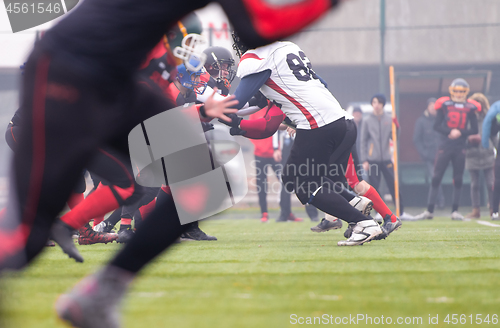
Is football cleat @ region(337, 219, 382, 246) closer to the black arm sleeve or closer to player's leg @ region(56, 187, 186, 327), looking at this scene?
the black arm sleeve

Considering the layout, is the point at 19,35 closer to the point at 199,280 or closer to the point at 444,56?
the point at 199,280

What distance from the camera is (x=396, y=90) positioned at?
12438mm

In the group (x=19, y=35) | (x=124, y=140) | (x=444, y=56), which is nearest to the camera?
(x=124, y=140)

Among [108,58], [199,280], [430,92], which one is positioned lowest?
[430,92]

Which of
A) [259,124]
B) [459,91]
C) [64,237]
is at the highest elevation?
[259,124]

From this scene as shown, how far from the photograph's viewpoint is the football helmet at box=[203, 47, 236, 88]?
5.45 metres

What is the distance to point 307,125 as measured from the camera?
4.41 metres

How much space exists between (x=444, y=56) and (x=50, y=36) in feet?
56.0

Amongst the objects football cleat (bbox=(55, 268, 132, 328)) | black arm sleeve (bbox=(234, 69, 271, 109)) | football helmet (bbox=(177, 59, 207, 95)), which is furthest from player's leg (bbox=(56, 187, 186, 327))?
football helmet (bbox=(177, 59, 207, 95))

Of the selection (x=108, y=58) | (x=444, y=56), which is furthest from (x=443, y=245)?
(x=444, y=56)

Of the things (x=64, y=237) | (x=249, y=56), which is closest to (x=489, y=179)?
(x=249, y=56)

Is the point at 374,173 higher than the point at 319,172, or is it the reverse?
the point at 319,172

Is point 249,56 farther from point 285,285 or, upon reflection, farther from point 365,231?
point 285,285

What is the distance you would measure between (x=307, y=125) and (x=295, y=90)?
0.88 ft
